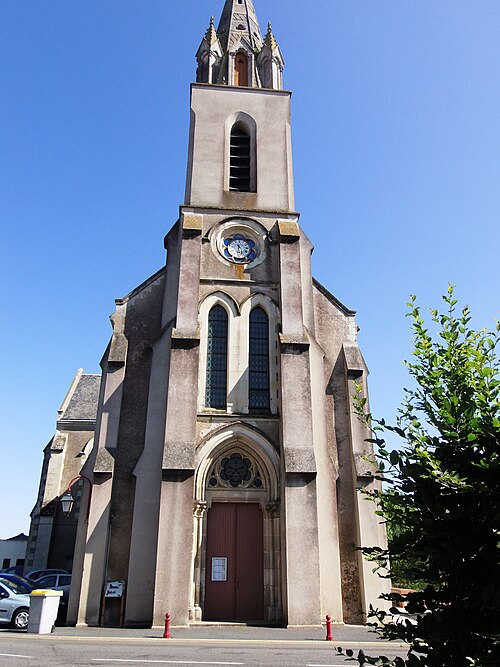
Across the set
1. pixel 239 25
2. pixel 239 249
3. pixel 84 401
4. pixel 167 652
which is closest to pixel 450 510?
pixel 167 652

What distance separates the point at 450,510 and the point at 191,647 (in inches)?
395

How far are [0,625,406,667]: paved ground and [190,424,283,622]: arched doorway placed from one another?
38.0 inches

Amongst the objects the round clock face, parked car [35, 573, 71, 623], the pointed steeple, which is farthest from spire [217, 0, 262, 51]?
parked car [35, 573, 71, 623]

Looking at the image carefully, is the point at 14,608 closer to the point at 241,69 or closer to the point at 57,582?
the point at 57,582

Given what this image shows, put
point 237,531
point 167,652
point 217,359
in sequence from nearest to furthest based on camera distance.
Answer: point 167,652 < point 237,531 < point 217,359

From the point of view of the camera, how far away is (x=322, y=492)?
16.5 meters

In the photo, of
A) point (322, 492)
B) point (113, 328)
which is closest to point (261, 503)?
point (322, 492)

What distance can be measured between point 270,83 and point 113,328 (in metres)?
14.6

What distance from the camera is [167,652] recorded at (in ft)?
35.5

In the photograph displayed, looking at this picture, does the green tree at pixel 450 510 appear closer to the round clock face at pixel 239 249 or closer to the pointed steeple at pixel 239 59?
the round clock face at pixel 239 249

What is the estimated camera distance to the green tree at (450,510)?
329 cm

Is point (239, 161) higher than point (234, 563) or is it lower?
higher

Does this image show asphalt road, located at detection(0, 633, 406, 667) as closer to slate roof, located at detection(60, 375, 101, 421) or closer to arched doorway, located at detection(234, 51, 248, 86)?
slate roof, located at detection(60, 375, 101, 421)

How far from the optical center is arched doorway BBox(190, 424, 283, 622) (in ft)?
51.3
